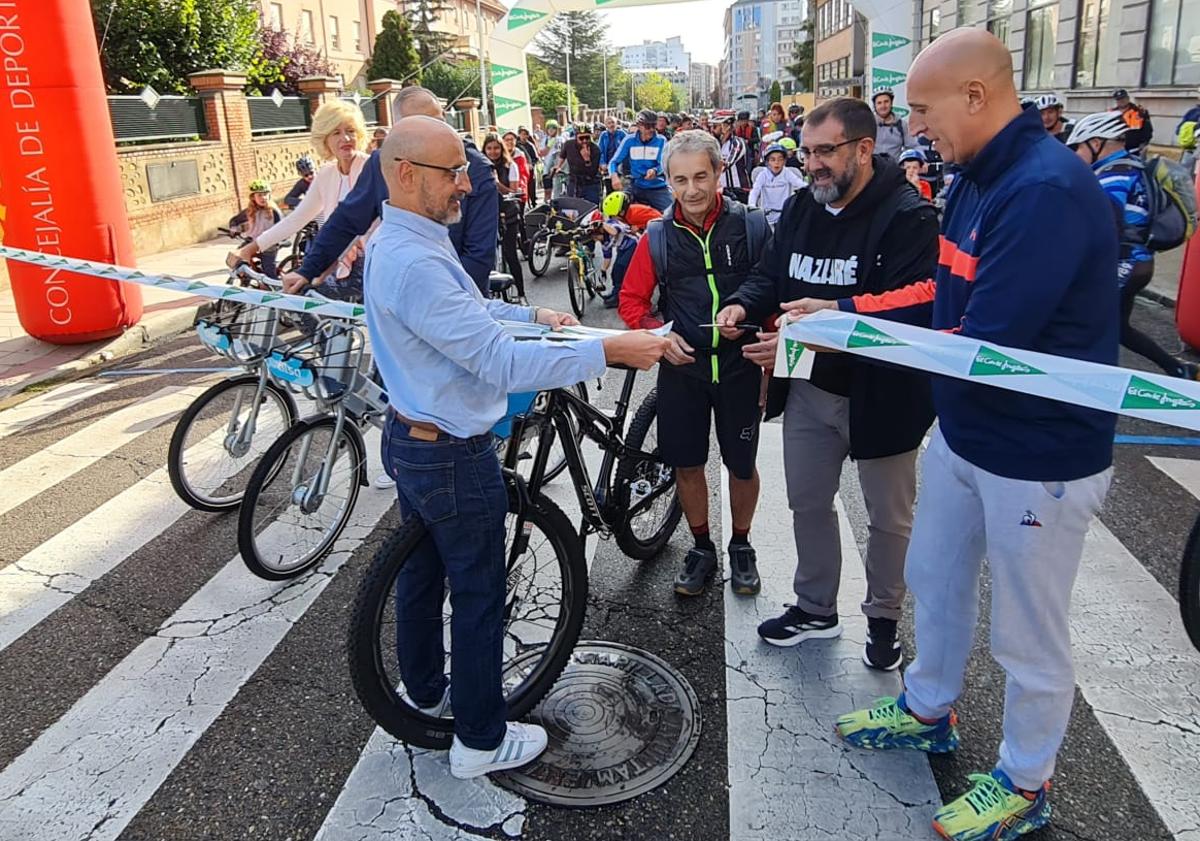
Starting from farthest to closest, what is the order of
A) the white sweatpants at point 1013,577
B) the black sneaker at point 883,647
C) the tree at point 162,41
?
the tree at point 162,41 < the black sneaker at point 883,647 < the white sweatpants at point 1013,577

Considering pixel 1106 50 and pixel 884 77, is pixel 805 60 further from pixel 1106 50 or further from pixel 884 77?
pixel 884 77

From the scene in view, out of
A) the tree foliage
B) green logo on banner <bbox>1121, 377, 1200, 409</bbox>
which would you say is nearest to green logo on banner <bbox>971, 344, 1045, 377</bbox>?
green logo on banner <bbox>1121, 377, 1200, 409</bbox>

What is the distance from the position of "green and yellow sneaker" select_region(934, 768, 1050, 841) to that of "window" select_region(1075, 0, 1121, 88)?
19.5 metres

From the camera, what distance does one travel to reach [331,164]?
5.61 metres

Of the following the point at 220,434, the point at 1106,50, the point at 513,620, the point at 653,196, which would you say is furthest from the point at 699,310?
the point at 1106,50

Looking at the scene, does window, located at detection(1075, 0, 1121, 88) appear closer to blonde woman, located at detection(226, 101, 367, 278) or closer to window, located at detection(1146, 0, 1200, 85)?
window, located at detection(1146, 0, 1200, 85)

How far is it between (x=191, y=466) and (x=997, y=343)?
4.13 metres

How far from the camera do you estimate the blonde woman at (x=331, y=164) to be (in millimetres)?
5336

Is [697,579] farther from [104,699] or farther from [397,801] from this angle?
[104,699]

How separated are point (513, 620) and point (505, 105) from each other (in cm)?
1717

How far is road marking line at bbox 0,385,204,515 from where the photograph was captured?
18.1 feet

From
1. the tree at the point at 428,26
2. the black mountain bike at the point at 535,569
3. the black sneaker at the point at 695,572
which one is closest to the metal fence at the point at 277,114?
the black mountain bike at the point at 535,569

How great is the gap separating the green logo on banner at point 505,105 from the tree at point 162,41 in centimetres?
614

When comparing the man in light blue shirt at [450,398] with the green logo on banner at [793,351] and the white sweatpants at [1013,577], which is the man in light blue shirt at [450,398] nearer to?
the green logo on banner at [793,351]
